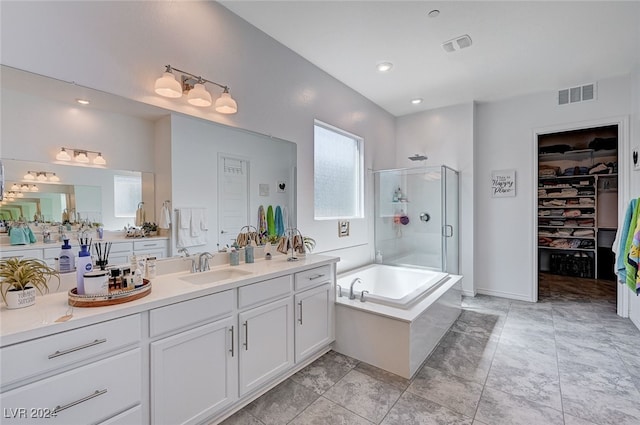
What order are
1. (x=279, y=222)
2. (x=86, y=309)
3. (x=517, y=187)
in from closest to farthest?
(x=86, y=309) < (x=279, y=222) < (x=517, y=187)

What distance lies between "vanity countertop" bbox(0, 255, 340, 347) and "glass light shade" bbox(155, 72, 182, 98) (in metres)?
1.18

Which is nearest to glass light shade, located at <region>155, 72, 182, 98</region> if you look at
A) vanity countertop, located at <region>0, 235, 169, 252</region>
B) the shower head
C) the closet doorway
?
vanity countertop, located at <region>0, 235, 169, 252</region>

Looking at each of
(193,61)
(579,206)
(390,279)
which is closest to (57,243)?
(193,61)

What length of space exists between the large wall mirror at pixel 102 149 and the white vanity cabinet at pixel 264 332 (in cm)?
60

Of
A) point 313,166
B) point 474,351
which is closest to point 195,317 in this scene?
point 313,166

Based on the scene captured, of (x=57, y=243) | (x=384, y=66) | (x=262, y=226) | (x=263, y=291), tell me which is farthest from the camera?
(x=384, y=66)

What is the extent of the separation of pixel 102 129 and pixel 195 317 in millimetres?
1216

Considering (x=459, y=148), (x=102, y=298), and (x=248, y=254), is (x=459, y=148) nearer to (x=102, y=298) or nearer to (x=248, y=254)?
(x=248, y=254)

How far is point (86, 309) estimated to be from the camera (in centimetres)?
126

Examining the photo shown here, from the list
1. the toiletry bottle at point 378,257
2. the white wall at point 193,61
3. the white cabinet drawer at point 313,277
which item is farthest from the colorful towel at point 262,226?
the toiletry bottle at point 378,257

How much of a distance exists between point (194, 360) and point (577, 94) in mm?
4905

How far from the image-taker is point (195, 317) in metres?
1.55

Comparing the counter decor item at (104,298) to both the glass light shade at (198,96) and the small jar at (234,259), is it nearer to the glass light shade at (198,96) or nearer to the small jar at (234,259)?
the small jar at (234,259)

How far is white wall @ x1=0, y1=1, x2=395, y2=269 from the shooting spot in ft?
4.82
